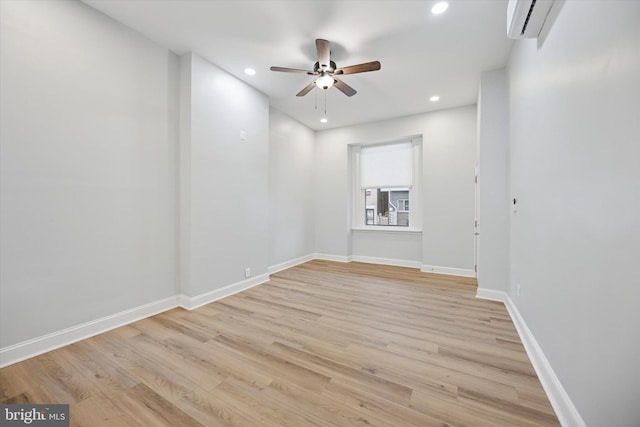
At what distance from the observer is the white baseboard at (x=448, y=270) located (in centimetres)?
436

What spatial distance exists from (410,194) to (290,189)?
8.40 ft

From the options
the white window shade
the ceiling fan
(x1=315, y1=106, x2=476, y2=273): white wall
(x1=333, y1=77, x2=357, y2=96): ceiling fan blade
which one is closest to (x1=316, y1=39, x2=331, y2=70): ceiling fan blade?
the ceiling fan

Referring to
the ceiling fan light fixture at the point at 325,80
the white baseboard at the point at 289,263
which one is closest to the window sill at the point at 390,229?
the white baseboard at the point at 289,263

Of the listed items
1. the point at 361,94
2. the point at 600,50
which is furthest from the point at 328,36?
the point at 600,50

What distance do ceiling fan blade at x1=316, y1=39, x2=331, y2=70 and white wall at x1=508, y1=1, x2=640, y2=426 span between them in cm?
178

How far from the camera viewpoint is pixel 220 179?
3.25 meters

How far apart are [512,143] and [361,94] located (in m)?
2.25

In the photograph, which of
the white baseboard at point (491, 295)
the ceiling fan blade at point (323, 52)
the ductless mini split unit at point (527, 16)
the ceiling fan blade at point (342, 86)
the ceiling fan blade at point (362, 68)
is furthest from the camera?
the white baseboard at point (491, 295)

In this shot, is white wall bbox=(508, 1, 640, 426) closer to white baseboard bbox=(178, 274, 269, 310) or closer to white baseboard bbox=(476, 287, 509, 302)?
white baseboard bbox=(476, 287, 509, 302)

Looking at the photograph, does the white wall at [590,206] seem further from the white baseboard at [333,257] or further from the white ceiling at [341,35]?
the white baseboard at [333,257]

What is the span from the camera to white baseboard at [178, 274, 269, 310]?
9.57 ft

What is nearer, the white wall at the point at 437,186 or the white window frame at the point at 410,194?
the white wall at the point at 437,186

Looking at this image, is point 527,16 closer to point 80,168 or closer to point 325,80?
point 325,80

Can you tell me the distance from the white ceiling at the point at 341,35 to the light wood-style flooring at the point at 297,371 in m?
3.04
